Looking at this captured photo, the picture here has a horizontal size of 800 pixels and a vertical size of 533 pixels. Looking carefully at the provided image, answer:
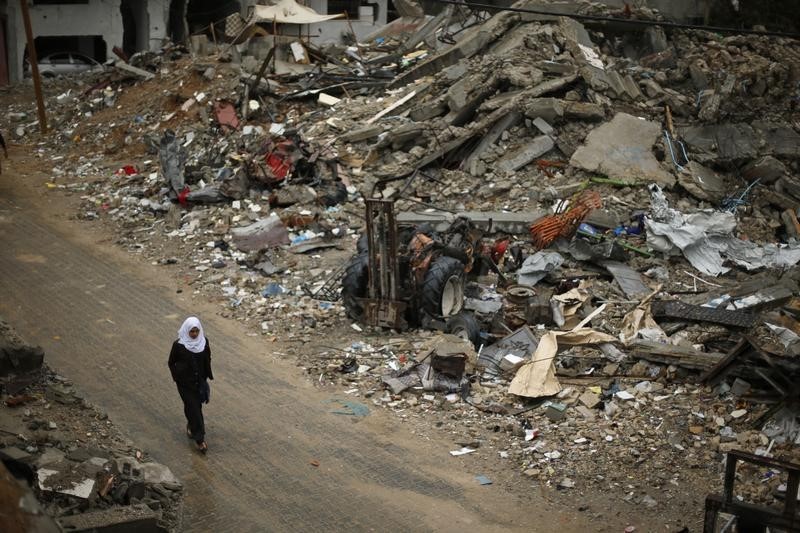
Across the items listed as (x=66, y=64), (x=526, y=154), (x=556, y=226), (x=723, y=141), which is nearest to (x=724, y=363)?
(x=556, y=226)

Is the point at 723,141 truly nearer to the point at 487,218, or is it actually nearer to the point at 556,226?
the point at 556,226

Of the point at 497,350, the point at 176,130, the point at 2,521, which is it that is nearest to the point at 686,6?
the point at 176,130

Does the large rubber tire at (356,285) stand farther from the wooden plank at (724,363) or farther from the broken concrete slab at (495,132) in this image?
the broken concrete slab at (495,132)

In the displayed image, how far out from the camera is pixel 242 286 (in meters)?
14.3

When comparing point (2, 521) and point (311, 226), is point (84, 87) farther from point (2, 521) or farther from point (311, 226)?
point (2, 521)

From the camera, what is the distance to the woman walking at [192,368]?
912 cm

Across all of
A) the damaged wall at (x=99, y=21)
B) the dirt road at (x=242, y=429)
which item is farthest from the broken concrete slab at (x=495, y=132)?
the damaged wall at (x=99, y=21)

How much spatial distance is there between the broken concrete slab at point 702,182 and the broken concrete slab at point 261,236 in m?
7.05

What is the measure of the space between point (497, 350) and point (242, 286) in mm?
4345

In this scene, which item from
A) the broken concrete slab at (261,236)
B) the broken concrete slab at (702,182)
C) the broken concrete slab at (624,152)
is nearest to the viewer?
the broken concrete slab at (261,236)

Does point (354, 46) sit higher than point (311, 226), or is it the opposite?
point (354, 46)

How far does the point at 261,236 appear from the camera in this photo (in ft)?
51.1

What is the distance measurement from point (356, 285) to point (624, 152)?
7.15 meters

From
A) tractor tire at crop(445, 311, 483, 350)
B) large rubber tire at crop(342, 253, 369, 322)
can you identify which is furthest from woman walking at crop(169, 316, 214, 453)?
tractor tire at crop(445, 311, 483, 350)
